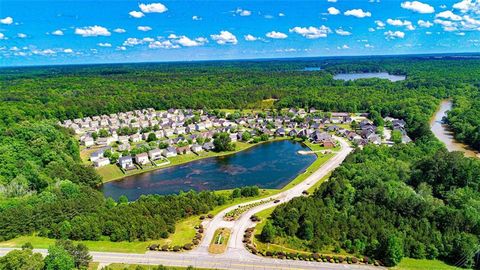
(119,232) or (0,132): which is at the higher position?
(0,132)

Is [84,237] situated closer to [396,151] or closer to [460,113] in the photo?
[396,151]

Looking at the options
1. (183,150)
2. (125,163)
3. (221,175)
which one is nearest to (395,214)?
(221,175)

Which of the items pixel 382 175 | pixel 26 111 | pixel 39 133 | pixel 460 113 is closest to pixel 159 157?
pixel 39 133

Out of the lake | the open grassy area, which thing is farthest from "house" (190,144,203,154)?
the open grassy area

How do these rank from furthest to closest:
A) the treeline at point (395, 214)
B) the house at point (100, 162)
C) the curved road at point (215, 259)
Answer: the house at point (100, 162) → the treeline at point (395, 214) → the curved road at point (215, 259)

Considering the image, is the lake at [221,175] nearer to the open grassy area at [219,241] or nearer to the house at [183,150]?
the house at [183,150]

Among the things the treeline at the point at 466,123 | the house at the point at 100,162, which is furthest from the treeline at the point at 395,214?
the house at the point at 100,162
